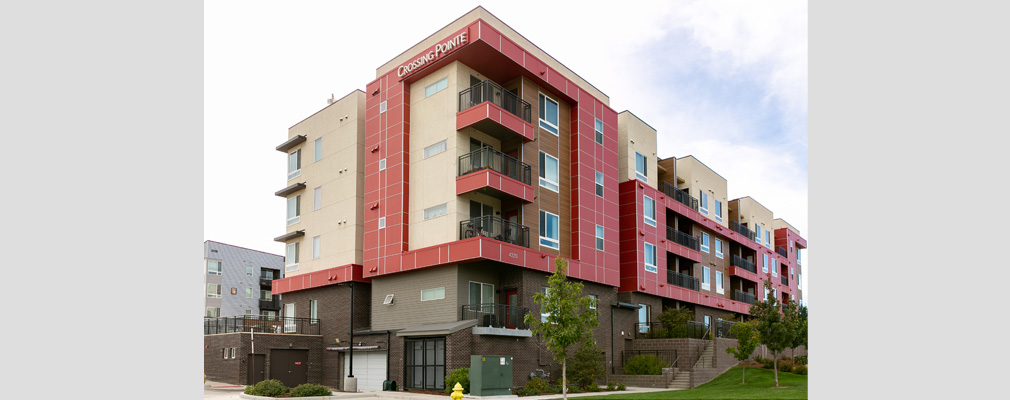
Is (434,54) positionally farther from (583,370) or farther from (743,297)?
(743,297)

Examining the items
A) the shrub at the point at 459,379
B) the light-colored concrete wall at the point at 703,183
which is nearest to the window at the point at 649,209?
the light-colored concrete wall at the point at 703,183

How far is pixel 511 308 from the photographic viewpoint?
35.7 meters

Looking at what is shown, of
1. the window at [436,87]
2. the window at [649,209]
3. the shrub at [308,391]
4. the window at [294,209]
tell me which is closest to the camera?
the shrub at [308,391]

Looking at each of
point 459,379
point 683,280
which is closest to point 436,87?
point 459,379

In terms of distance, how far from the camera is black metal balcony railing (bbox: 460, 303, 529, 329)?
3391 centimetres

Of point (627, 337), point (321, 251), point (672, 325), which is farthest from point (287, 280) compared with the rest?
point (672, 325)

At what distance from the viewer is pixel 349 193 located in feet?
141

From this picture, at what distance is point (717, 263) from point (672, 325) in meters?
16.5

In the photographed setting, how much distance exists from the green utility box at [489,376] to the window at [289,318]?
57.9 feet

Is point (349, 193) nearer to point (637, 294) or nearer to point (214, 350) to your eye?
point (214, 350)

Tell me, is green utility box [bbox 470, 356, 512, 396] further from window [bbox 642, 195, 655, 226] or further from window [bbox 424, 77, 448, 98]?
window [bbox 642, 195, 655, 226]

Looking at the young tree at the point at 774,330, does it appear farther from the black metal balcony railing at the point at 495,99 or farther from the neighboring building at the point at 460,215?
the black metal balcony railing at the point at 495,99

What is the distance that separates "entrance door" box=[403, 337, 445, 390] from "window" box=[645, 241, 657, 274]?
58.9 feet

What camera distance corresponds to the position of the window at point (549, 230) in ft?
126
